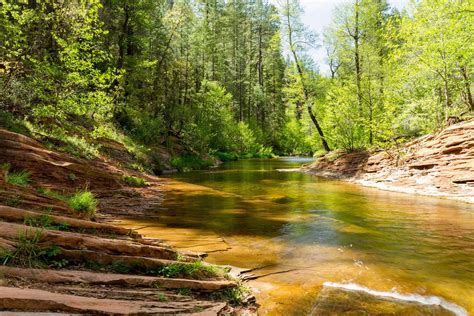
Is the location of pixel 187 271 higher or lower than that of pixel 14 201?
lower

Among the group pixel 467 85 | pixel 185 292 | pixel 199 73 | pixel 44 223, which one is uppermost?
pixel 199 73

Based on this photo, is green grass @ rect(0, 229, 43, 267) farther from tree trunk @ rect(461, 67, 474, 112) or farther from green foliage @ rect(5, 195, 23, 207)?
tree trunk @ rect(461, 67, 474, 112)

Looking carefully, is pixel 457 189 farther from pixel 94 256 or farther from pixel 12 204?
pixel 12 204

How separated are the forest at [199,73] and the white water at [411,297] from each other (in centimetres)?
1080

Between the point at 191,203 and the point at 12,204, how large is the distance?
7613mm

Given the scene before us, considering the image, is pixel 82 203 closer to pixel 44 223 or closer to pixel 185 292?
pixel 44 223

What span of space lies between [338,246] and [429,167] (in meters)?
11.2

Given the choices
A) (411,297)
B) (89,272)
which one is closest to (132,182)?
(89,272)

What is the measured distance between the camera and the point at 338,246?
7758 mm

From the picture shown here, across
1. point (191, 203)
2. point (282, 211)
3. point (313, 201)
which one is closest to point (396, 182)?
point (313, 201)

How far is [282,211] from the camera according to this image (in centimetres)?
1175

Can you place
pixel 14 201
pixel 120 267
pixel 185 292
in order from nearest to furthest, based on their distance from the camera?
pixel 185 292, pixel 120 267, pixel 14 201

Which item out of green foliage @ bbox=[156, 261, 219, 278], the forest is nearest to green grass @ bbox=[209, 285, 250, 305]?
green foliage @ bbox=[156, 261, 219, 278]

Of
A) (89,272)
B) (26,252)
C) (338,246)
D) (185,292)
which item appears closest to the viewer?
(26,252)
